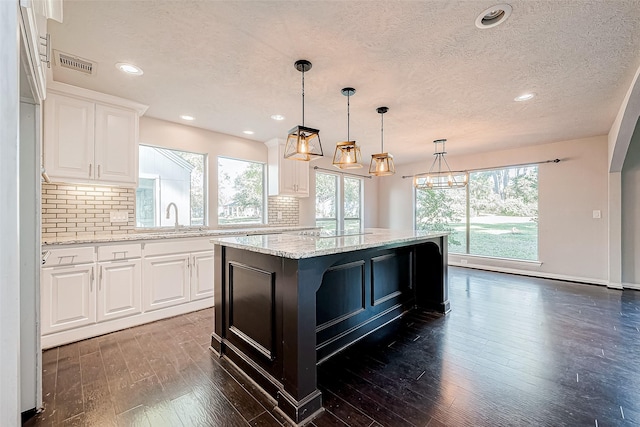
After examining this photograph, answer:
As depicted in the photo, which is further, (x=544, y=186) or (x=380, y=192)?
(x=380, y=192)

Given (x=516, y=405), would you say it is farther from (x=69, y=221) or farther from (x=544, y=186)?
(x=544, y=186)

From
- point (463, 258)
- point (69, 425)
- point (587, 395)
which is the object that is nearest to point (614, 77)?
point (587, 395)

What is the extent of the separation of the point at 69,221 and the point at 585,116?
21.1 ft

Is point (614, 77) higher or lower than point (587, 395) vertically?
higher

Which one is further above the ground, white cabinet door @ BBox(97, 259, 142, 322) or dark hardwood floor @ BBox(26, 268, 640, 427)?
white cabinet door @ BBox(97, 259, 142, 322)

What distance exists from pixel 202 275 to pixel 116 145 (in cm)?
179

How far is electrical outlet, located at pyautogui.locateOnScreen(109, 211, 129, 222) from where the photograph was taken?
3324mm

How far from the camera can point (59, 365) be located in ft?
7.32

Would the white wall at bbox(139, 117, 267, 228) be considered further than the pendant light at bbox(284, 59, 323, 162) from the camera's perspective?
Yes

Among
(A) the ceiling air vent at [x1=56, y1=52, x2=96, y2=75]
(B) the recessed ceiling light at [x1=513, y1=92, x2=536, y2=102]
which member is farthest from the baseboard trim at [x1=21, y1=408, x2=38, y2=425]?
(B) the recessed ceiling light at [x1=513, y1=92, x2=536, y2=102]

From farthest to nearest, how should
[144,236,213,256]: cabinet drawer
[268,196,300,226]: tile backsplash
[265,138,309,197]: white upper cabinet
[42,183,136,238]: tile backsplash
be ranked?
[268,196,300,226]: tile backsplash
[265,138,309,197]: white upper cabinet
[144,236,213,256]: cabinet drawer
[42,183,136,238]: tile backsplash

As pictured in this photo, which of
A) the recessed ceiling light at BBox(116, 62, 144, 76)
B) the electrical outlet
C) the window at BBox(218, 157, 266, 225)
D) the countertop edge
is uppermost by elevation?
the recessed ceiling light at BBox(116, 62, 144, 76)

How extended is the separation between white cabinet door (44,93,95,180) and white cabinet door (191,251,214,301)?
4.73ft

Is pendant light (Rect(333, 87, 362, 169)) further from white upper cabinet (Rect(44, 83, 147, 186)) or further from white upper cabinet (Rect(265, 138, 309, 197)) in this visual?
white upper cabinet (Rect(44, 83, 147, 186))
